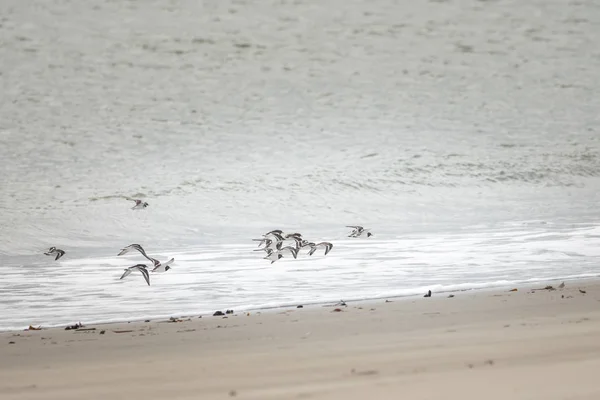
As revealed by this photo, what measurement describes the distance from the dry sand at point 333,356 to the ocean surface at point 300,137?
220 centimetres

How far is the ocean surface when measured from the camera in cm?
861

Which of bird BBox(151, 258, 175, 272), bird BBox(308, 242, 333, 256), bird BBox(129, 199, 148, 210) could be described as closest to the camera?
bird BBox(151, 258, 175, 272)

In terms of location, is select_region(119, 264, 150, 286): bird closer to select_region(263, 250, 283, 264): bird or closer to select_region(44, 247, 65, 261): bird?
select_region(44, 247, 65, 261): bird

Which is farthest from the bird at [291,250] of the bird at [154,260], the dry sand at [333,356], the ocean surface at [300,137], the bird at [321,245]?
the dry sand at [333,356]

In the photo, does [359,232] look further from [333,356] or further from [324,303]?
[333,356]

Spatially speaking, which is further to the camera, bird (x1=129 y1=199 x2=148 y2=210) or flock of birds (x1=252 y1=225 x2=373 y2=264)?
bird (x1=129 y1=199 x2=148 y2=210)

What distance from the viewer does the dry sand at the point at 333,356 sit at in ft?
9.93

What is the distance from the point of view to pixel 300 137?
32.0ft

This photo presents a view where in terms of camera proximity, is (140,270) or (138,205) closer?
(140,270)

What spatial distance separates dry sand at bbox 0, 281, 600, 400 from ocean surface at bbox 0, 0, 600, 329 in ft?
7.23

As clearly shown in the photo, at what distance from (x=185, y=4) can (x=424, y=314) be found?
5.06m

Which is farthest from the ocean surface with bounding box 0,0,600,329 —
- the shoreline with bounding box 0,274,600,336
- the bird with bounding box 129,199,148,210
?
the shoreline with bounding box 0,274,600,336

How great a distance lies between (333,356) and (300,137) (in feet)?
20.2

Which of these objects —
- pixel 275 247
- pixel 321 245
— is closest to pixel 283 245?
pixel 275 247
